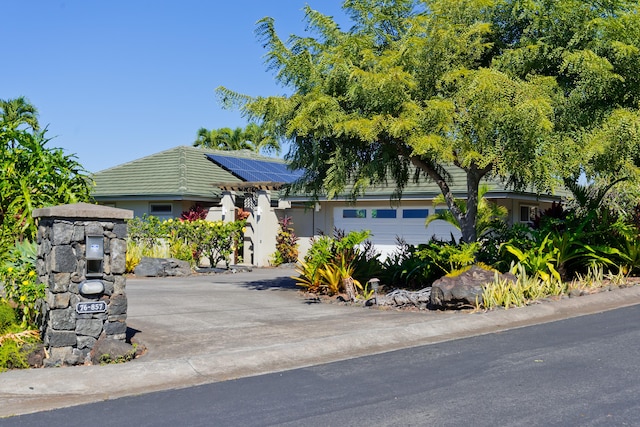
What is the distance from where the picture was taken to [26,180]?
959 cm

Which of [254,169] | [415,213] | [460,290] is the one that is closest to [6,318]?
[460,290]

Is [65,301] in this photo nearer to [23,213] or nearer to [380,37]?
[23,213]

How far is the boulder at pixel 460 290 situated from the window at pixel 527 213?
9.42 metres

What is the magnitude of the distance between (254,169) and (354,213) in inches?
275

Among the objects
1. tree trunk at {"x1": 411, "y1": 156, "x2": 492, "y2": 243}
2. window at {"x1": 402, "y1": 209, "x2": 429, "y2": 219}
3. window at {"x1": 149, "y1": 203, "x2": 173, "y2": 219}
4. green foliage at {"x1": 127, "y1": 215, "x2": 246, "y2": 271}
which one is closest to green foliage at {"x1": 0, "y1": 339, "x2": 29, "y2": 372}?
Answer: tree trunk at {"x1": 411, "y1": 156, "x2": 492, "y2": 243}

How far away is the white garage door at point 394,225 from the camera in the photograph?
21.8m

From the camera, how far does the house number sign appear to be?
26.3ft

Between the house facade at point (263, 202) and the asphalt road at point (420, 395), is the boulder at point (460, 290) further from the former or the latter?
the house facade at point (263, 202)

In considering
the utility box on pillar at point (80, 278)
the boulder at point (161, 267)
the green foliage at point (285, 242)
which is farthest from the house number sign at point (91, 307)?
the green foliage at point (285, 242)

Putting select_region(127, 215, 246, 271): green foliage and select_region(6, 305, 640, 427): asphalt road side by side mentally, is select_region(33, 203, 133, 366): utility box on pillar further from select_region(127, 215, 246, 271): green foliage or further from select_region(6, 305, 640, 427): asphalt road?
select_region(127, 215, 246, 271): green foliage

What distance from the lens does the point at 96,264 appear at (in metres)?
8.27

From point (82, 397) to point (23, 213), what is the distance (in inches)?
155

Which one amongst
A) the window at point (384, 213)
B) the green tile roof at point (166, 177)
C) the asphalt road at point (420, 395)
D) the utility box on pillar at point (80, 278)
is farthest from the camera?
the green tile roof at point (166, 177)

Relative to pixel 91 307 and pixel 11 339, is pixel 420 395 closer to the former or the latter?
pixel 91 307
